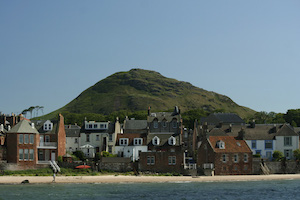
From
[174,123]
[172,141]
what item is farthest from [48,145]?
[174,123]

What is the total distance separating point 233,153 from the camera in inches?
3002

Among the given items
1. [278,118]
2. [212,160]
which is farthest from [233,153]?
[278,118]

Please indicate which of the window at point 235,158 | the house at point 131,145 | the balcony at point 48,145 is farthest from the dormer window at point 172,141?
the balcony at point 48,145

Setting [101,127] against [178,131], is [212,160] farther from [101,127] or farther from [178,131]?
[101,127]

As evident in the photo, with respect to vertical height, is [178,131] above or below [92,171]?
above

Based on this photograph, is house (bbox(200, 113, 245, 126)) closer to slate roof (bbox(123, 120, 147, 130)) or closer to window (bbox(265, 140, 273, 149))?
slate roof (bbox(123, 120, 147, 130))

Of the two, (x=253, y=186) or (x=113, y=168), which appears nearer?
(x=253, y=186)

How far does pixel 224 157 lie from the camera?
249ft

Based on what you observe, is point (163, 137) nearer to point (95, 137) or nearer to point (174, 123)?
point (174, 123)

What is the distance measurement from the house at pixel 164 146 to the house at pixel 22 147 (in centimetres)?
1792

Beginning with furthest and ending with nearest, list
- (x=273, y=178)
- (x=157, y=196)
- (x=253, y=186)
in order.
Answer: (x=273, y=178)
(x=253, y=186)
(x=157, y=196)

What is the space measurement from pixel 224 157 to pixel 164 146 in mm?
11212

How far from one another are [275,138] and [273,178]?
13.7 meters

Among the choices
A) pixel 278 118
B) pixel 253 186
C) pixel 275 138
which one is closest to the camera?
pixel 253 186
